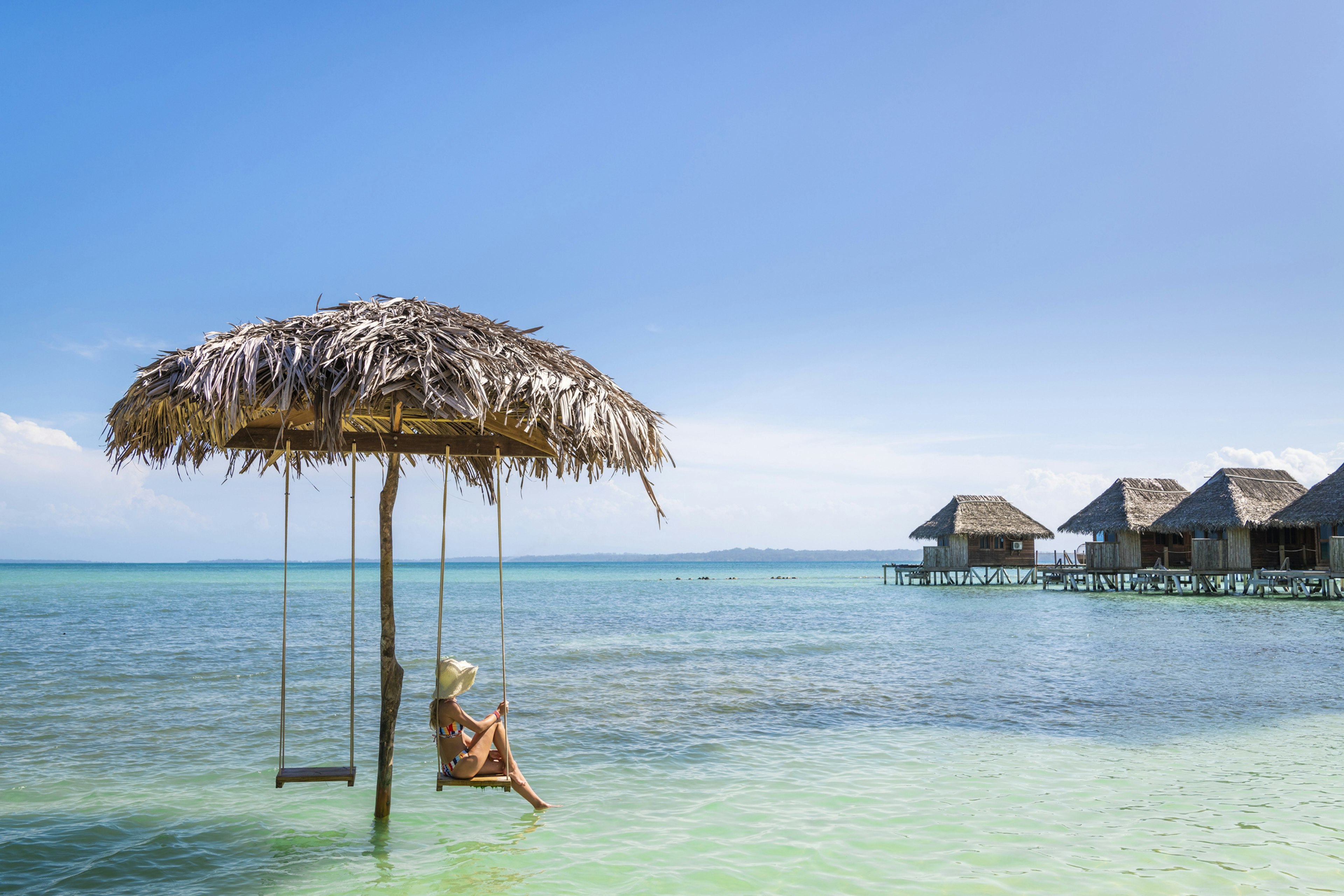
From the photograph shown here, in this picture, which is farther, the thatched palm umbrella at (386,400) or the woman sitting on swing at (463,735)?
the woman sitting on swing at (463,735)

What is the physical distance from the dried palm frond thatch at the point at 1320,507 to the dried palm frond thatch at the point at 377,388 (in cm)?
2800

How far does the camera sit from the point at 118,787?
20.7 feet

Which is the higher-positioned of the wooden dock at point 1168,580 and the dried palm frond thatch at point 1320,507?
the dried palm frond thatch at point 1320,507

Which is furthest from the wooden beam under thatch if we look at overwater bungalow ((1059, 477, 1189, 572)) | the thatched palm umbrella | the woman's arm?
overwater bungalow ((1059, 477, 1189, 572))

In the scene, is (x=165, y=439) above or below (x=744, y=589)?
above

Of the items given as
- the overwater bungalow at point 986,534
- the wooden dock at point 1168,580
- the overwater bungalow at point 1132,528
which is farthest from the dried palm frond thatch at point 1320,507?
the overwater bungalow at point 986,534

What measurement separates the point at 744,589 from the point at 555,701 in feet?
133

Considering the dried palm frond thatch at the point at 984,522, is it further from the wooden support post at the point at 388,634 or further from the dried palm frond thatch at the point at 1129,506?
the wooden support post at the point at 388,634

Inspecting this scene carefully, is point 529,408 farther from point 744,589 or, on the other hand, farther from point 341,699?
point 744,589

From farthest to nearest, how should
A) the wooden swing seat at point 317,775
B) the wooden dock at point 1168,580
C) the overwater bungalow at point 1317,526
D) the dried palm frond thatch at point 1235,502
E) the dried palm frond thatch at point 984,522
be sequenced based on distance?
the dried palm frond thatch at point 984,522, the dried palm frond thatch at point 1235,502, the wooden dock at point 1168,580, the overwater bungalow at point 1317,526, the wooden swing seat at point 317,775

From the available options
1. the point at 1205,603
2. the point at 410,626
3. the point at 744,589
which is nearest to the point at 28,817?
the point at 410,626

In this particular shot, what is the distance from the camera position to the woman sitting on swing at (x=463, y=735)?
14.7ft

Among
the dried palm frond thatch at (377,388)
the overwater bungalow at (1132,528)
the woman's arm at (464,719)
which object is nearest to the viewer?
the dried palm frond thatch at (377,388)

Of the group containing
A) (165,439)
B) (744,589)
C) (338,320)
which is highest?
(338,320)
